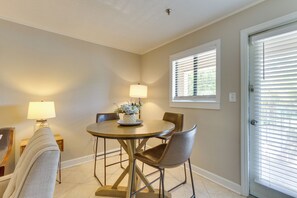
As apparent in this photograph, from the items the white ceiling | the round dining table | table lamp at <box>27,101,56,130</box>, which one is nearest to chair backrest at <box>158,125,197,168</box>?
the round dining table

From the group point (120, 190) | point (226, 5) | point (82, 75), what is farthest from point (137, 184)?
point (226, 5)

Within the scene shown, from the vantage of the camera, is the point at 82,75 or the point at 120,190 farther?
the point at 82,75

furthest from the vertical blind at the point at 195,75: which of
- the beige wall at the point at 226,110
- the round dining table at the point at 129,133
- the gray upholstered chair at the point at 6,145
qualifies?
the gray upholstered chair at the point at 6,145

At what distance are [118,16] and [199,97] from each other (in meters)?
1.70

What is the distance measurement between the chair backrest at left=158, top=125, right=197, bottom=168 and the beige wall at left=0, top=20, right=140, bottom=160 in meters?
2.02

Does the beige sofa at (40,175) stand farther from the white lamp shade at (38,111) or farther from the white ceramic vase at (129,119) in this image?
the white lamp shade at (38,111)

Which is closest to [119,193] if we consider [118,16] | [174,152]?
[174,152]

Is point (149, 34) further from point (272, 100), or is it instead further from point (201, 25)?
point (272, 100)

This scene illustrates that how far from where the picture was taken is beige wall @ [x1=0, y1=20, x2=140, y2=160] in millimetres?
2219

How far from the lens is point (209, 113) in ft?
7.52

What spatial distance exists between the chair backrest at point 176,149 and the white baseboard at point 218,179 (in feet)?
3.55

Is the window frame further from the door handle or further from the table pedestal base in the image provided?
the table pedestal base

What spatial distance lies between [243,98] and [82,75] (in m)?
2.59

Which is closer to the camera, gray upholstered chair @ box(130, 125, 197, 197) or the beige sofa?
the beige sofa
